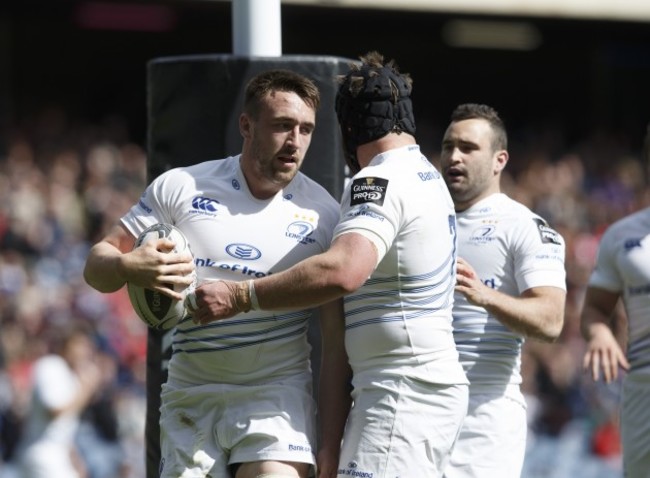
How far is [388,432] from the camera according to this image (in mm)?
4730

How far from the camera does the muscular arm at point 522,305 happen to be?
5336 mm

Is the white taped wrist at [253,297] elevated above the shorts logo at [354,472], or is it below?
above

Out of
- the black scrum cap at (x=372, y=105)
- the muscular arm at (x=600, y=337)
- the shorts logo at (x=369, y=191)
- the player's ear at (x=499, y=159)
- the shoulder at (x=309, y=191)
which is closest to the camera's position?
the shorts logo at (x=369, y=191)

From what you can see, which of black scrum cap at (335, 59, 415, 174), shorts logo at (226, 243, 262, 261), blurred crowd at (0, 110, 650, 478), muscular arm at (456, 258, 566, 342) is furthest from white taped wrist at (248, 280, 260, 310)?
blurred crowd at (0, 110, 650, 478)

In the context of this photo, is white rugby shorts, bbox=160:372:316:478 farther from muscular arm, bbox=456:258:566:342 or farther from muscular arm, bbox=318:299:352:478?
muscular arm, bbox=456:258:566:342

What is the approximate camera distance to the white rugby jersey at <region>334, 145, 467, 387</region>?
4.75 meters

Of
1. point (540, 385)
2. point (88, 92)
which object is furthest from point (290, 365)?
point (88, 92)

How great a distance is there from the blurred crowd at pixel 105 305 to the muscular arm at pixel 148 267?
20.9ft

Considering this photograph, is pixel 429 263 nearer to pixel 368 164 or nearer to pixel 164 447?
pixel 368 164

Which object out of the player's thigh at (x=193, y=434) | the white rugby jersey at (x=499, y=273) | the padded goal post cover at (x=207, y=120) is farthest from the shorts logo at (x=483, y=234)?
the player's thigh at (x=193, y=434)

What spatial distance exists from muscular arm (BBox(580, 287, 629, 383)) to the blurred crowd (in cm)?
547

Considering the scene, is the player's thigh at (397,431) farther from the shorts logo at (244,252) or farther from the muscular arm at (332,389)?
the shorts logo at (244,252)

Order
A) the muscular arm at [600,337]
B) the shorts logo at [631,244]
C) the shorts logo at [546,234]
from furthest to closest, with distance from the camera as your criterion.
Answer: the shorts logo at [631,244]
the muscular arm at [600,337]
the shorts logo at [546,234]

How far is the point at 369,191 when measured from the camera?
4.70 m
